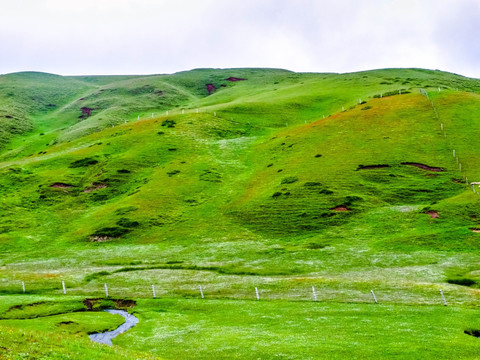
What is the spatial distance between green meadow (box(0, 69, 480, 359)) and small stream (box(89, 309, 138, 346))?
955 mm

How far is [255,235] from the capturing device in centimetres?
7650

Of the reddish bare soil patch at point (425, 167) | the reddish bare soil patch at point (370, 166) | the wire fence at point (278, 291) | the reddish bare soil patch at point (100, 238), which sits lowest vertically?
the wire fence at point (278, 291)

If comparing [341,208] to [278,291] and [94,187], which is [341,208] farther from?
[94,187]

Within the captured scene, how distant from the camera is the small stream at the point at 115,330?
119 ft

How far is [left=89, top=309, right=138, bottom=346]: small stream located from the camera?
36.3m

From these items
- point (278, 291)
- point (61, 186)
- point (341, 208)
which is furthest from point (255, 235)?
point (61, 186)

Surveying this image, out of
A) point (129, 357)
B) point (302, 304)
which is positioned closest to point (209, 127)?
point (302, 304)

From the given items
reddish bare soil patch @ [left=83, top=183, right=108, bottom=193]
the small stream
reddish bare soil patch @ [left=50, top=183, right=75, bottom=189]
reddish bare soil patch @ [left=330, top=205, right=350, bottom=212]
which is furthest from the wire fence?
reddish bare soil patch @ [left=50, top=183, right=75, bottom=189]

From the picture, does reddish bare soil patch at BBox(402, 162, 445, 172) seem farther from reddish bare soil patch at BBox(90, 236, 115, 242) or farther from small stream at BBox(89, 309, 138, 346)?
small stream at BBox(89, 309, 138, 346)

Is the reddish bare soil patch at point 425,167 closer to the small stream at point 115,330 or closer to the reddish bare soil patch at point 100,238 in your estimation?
the reddish bare soil patch at point 100,238

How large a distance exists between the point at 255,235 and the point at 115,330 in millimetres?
39835

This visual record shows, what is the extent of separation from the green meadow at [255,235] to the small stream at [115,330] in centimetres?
95

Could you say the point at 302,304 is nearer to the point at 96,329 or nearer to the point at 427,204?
the point at 96,329

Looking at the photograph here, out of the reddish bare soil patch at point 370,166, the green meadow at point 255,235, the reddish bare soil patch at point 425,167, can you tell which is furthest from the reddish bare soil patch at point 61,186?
the reddish bare soil patch at point 425,167
